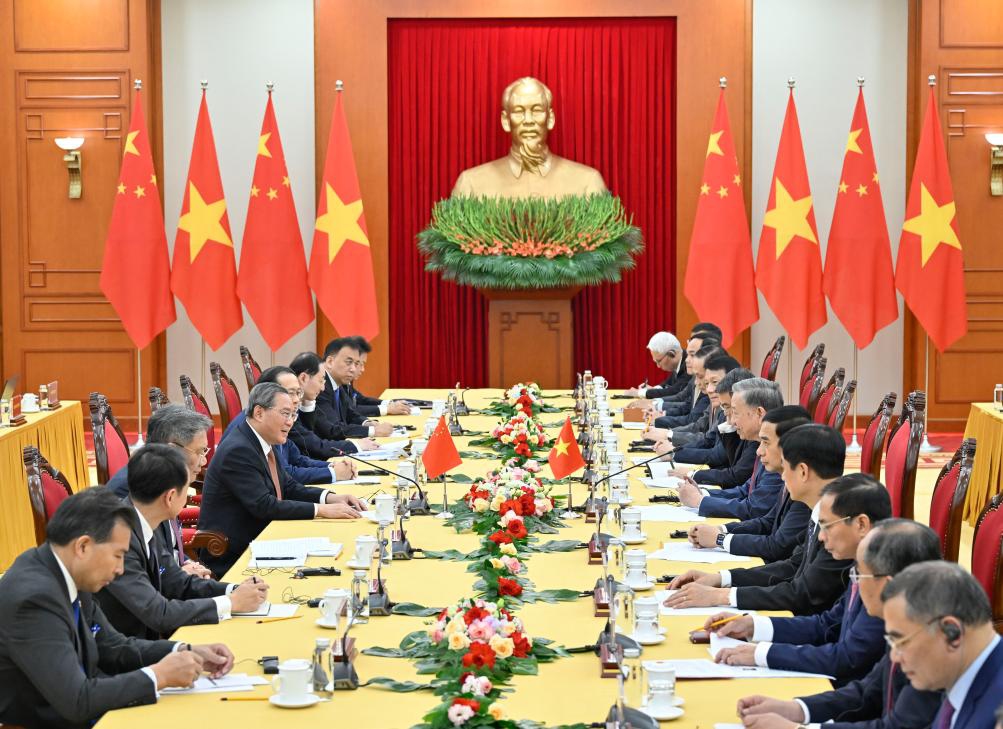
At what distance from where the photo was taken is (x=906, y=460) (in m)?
5.89

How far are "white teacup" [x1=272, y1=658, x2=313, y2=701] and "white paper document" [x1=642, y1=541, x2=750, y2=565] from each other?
179 cm

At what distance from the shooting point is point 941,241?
10953 mm

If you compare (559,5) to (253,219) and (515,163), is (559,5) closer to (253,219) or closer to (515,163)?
(515,163)

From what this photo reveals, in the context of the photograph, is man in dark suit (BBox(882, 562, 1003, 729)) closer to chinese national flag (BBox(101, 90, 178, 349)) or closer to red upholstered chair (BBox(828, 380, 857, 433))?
red upholstered chair (BBox(828, 380, 857, 433))

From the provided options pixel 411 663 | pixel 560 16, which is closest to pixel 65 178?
pixel 560 16

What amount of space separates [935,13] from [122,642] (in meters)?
9.32

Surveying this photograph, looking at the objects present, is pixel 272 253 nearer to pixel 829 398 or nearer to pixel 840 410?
pixel 829 398

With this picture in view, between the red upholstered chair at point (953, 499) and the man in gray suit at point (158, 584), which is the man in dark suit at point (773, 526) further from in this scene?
the man in gray suit at point (158, 584)

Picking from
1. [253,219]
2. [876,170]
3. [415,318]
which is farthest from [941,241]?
[253,219]

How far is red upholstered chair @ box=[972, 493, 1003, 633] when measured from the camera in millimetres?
4508

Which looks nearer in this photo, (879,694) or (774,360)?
(879,694)

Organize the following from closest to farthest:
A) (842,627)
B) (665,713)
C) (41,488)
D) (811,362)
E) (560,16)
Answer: (665,713)
(842,627)
(41,488)
(811,362)
(560,16)

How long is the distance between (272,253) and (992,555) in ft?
25.1

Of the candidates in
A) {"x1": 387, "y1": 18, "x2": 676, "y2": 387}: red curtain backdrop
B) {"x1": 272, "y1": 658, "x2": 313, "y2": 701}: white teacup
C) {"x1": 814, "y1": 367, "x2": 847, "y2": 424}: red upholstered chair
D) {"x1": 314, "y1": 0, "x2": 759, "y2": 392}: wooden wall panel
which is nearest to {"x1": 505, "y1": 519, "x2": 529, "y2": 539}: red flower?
{"x1": 272, "y1": 658, "x2": 313, "y2": 701}: white teacup
